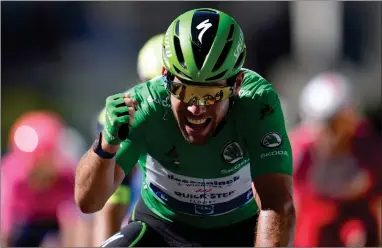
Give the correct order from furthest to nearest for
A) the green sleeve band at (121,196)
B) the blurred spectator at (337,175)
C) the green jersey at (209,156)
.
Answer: the blurred spectator at (337,175) → the green sleeve band at (121,196) → the green jersey at (209,156)

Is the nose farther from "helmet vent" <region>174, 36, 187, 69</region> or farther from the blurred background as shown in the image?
the blurred background

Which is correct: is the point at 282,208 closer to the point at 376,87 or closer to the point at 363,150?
the point at 363,150

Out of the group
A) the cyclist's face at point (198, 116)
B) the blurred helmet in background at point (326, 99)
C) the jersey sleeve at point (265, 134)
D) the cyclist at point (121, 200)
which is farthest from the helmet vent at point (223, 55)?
the blurred helmet in background at point (326, 99)

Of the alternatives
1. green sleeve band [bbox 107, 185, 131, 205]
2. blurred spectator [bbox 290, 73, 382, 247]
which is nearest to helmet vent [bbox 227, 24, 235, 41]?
green sleeve band [bbox 107, 185, 131, 205]

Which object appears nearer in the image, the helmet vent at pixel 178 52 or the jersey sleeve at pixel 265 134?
the helmet vent at pixel 178 52

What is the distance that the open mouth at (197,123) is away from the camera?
5.31 meters

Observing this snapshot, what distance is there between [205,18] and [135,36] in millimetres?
11137

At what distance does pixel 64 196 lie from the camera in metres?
10.5

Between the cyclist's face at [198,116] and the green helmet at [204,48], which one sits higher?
the green helmet at [204,48]

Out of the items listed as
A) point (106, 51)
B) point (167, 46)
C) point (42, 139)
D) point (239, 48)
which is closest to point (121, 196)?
point (42, 139)

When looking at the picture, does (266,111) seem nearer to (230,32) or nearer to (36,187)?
(230,32)

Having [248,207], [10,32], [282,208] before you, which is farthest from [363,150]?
[10,32]

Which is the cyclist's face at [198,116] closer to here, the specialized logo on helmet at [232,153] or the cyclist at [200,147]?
the cyclist at [200,147]

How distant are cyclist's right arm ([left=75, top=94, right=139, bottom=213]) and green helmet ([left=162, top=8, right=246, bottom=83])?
359 mm
